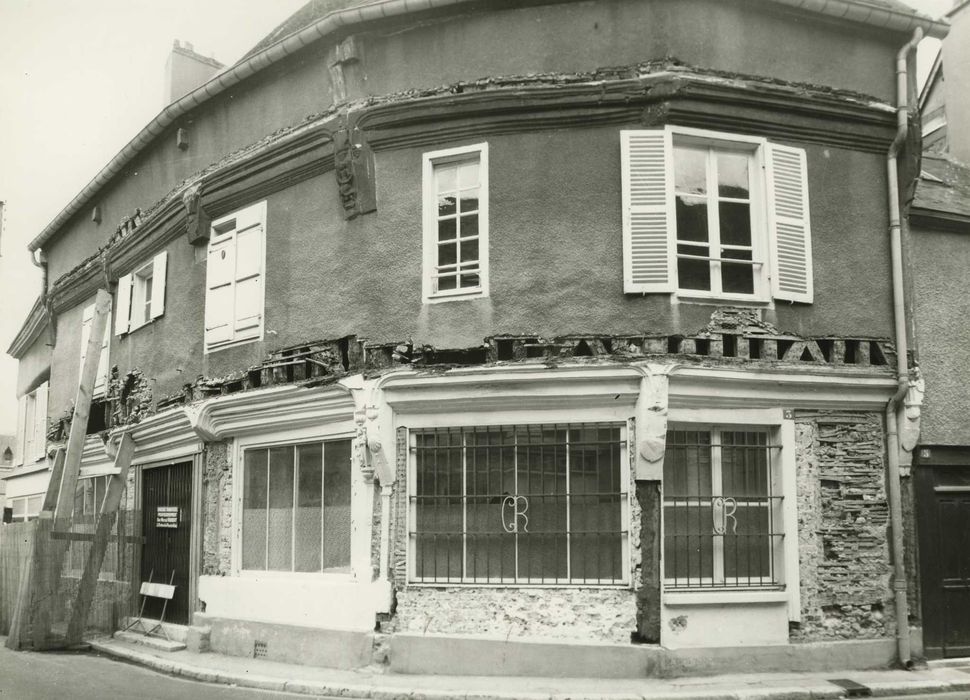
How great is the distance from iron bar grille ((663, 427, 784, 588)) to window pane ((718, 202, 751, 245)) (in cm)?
206

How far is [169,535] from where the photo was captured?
1456cm

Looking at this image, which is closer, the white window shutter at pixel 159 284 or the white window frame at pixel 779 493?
the white window frame at pixel 779 493

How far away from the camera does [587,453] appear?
10.7m

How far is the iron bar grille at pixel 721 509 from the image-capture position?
34.8 feet

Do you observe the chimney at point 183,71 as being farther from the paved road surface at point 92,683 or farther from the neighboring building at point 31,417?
the paved road surface at point 92,683

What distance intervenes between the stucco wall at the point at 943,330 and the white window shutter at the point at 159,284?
33.5 ft

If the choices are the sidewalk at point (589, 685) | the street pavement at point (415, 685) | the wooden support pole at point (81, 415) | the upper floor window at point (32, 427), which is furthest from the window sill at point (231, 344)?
the upper floor window at point (32, 427)

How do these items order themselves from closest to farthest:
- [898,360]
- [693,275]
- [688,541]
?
1. [688,541]
2. [693,275]
3. [898,360]

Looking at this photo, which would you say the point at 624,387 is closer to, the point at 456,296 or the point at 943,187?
the point at 456,296

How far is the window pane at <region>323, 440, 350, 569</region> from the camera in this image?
11695 mm

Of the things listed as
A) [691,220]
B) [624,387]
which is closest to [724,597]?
[624,387]

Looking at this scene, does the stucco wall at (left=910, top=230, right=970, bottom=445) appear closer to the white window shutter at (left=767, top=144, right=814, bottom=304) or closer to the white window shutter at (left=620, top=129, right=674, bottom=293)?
the white window shutter at (left=767, top=144, right=814, bottom=304)

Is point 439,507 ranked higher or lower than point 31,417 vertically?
lower

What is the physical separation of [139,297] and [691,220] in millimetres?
9387
